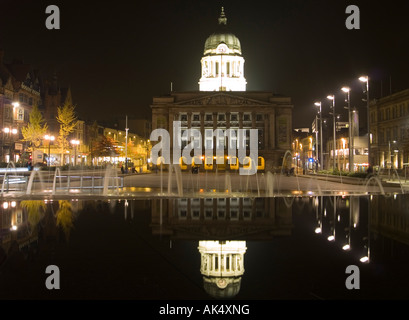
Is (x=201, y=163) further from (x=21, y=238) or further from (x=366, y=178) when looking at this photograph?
Result: (x=21, y=238)

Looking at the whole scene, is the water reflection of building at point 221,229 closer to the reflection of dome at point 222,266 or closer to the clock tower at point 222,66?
the reflection of dome at point 222,266

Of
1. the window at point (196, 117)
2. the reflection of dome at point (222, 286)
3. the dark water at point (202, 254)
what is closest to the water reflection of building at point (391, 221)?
the dark water at point (202, 254)

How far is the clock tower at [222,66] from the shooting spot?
438 ft

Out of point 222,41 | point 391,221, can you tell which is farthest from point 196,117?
point 391,221

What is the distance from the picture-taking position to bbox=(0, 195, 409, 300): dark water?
21.1 ft

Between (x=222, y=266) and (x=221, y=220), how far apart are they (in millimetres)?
5636

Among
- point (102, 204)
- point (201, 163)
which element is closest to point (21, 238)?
point (102, 204)

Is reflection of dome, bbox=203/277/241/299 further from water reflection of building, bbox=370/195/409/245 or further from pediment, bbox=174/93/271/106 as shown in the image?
pediment, bbox=174/93/271/106

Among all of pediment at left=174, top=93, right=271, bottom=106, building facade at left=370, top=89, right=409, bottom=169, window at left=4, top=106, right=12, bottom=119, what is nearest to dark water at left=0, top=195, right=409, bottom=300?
window at left=4, top=106, right=12, bottom=119

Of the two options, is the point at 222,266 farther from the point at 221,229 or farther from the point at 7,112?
the point at 7,112

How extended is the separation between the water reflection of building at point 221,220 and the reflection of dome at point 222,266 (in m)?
0.93

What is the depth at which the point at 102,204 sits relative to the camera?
18141 millimetres

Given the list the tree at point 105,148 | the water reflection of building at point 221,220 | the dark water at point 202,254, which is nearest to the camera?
the dark water at point 202,254

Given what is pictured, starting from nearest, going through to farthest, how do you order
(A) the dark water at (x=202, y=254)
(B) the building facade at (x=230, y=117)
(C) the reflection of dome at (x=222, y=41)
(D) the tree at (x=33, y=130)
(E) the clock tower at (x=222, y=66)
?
(A) the dark water at (x=202, y=254) < (D) the tree at (x=33, y=130) < (B) the building facade at (x=230, y=117) < (E) the clock tower at (x=222, y=66) < (C) the reflection of dome at (x=222, y=41)
